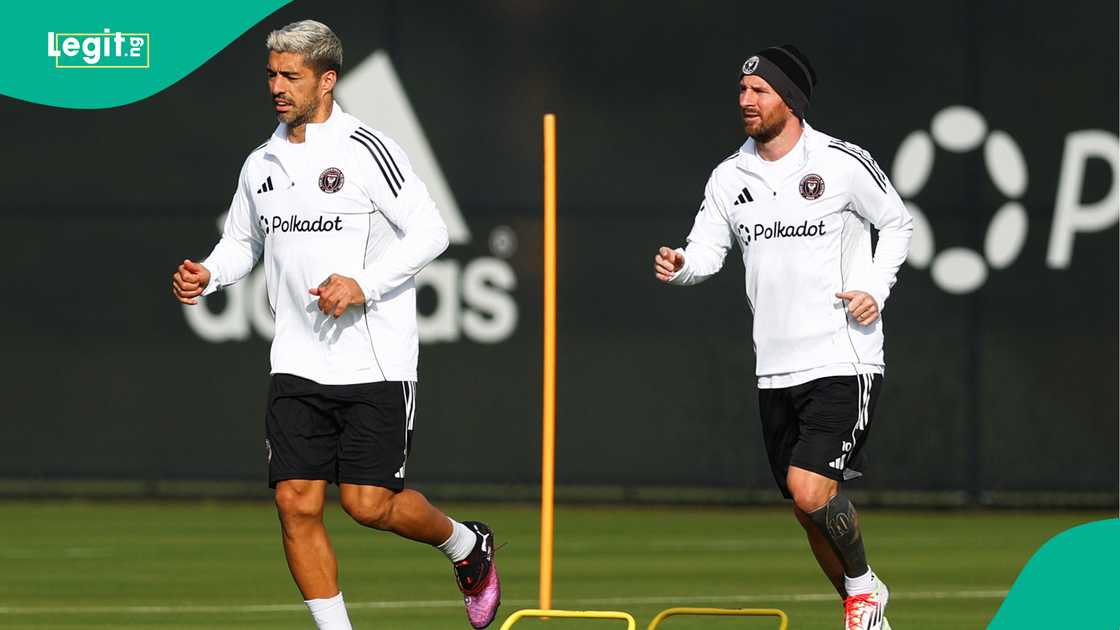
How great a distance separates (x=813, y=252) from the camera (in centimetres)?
904

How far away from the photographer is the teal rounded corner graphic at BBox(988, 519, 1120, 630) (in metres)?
9.74

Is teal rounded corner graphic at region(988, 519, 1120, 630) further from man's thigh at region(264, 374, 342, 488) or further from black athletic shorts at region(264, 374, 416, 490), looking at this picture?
man's thigh at region(264, 374, 342, 488)

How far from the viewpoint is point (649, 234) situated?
15898 millimetres

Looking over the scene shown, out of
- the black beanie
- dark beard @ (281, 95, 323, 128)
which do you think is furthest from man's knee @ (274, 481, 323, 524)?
the black beanie

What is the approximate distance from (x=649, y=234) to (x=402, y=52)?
6.76 ft

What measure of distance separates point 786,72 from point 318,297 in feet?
6.68

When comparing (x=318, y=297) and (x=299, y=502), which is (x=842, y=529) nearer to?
(x=299, y=502)

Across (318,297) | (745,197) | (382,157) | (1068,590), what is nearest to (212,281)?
(318,297)

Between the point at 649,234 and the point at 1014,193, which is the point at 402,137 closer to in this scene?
the point at 649,234

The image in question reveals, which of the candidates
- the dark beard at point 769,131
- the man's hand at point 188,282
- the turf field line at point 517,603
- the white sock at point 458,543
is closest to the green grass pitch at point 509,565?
the turf field line at point 517,603

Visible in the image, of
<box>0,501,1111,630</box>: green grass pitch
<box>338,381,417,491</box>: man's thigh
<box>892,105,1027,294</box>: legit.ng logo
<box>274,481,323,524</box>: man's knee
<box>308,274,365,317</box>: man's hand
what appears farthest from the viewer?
<box>892,105,1027,294</box>: legit.ng logo

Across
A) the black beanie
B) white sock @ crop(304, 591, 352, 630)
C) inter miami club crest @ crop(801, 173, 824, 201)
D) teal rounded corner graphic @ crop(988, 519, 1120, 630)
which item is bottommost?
teal rounded corner graphic @ crop(988, 519, 1120, 630)

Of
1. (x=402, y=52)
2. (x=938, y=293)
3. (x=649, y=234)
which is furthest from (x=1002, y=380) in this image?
(x=402, y=52)

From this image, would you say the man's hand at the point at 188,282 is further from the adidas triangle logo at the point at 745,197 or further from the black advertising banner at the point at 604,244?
the black advertising banner at the point at 604,244
